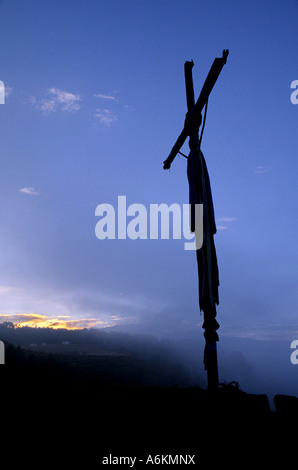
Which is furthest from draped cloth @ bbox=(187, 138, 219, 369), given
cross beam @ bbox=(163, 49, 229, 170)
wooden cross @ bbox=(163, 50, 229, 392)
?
cross beam @ bbox=(163, 49, 229, 170)

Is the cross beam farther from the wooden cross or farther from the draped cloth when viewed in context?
the draped cloth

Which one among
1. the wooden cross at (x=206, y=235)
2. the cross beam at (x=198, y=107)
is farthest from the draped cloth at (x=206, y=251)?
the cross beam at (x=198, y=107)

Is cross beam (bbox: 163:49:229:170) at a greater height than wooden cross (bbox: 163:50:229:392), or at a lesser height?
greater

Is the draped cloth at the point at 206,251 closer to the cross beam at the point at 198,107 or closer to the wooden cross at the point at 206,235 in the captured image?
the wooden cross at the point at 206,235

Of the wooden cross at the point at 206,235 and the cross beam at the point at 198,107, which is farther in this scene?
the cross beam at the point at 198,107

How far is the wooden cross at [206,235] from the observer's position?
212 inches

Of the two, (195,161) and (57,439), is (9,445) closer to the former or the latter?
(57,439)

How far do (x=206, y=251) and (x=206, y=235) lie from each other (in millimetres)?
317

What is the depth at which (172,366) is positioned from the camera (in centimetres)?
18150

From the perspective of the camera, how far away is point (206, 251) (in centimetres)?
573

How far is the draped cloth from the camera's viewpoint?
5.47 m

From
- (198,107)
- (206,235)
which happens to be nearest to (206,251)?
(206,235)
